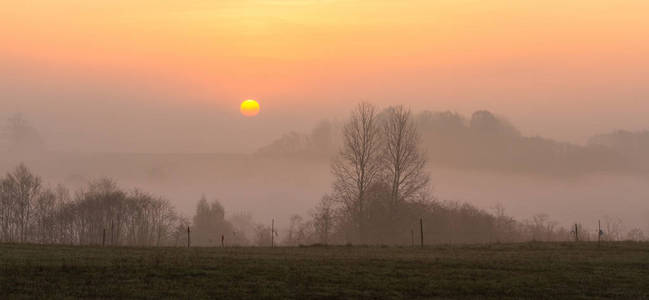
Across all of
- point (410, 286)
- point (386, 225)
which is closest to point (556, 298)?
point (410, 286)

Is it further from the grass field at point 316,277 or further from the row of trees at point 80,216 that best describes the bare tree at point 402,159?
the grass field at point 316,277

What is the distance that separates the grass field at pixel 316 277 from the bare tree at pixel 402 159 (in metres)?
51.0

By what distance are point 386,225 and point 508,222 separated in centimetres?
2469

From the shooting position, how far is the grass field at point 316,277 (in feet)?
Result: 84.5

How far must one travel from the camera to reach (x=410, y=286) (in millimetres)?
27500

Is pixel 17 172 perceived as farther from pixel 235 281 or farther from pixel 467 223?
pixel 235 281

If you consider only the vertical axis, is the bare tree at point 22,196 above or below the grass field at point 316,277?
above

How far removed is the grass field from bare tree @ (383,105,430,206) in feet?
167

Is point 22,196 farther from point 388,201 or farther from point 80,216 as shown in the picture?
point 388,201

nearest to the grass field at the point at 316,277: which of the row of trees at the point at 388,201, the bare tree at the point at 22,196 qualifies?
the row of trees at the point at 388,201

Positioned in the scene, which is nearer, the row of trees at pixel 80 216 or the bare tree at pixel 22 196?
the row of trees at pixel 80 216

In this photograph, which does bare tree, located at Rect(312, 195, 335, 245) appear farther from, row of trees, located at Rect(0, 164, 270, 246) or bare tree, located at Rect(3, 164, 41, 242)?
bare tree, located at Rect(3, 164, 41, 242)

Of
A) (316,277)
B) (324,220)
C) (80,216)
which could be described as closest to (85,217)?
(80,216)

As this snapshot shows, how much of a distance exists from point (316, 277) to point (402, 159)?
62.9 meters
